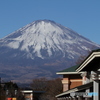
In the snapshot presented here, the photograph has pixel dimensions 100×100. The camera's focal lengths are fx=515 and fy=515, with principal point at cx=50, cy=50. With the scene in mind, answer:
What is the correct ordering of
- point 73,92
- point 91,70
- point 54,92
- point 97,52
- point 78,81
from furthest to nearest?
point 54,92, point 78,81, point 73,92, point 91,70, point 97,52

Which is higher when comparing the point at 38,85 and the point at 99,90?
the point at 38,85

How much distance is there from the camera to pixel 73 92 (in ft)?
111

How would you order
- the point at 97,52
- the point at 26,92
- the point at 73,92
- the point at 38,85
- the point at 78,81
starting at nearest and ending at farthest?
the point at 97,52
the point at 73,92
the point at 78,81
the point at 26,92
the point at 38,85

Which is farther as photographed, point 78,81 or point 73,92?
point 78,81

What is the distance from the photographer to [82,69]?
85.5 ft

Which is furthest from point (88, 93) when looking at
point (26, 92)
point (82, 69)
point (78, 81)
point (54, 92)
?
point (26, 92)

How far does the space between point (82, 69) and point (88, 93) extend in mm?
1262

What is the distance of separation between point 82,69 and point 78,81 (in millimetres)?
24210

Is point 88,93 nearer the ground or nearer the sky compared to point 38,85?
nearer the ground

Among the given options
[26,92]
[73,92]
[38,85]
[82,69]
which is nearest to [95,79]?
[82,69]

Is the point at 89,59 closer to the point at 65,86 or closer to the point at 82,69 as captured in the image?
the point at 82,69

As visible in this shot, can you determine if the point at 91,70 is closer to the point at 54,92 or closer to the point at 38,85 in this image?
the point at 54,92

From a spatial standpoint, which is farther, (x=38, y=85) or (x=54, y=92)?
(x=38, y=85)

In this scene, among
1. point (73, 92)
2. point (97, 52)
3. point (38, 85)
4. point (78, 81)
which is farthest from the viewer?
point (38, 85)
